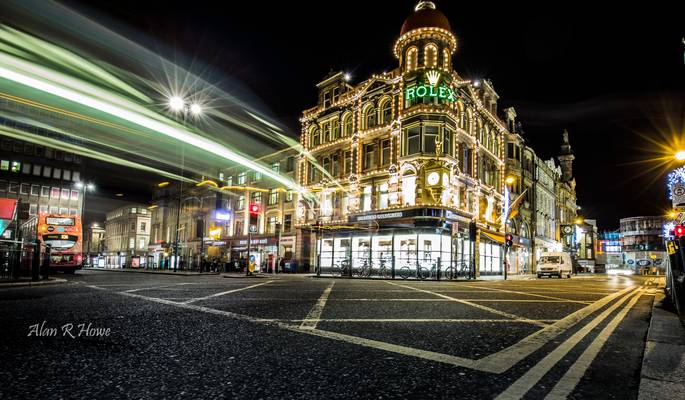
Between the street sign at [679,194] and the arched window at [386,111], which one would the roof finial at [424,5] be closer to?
the arched window at [386,111]

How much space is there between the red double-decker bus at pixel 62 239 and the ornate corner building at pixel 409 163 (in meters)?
16.7

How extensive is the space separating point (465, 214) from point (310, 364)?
29.5 meters

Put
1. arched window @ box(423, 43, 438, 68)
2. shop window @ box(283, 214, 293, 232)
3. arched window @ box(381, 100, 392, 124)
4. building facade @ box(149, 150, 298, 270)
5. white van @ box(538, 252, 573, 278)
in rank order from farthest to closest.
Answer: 1. shop window @ box(283, 214, 293, 232)
2. building facade @ box(149, 150, 298, 270)
3. arched window @ box(381, 100, 392, 124)
4. arched window @ box(423, 43, 438, 68)
5. white van @ box(538, 252, 573, 278)

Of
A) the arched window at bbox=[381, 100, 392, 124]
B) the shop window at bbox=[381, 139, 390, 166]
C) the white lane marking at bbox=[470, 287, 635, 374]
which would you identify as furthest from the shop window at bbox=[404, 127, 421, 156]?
the white lane marking at bbox=[470, 287, 635, 374]

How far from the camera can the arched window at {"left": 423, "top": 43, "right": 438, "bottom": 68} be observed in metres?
29.9

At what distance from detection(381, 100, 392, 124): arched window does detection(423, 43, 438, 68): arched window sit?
4.32 m

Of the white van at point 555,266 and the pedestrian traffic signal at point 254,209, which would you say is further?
the white van at point 555,266

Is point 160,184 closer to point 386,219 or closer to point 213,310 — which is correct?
point 386,219

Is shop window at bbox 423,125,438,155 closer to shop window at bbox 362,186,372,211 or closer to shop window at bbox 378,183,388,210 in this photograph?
shop window at bbox 378,183,388,210

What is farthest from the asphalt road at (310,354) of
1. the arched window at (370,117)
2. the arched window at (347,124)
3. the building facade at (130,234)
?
the building facade at (130,234)

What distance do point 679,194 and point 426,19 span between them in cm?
2055

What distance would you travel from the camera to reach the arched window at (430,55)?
98.2ft

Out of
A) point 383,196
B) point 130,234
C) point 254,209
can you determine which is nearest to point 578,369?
point 254,209

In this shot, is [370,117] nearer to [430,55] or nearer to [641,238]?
[430,55]
